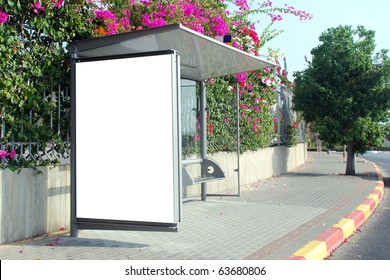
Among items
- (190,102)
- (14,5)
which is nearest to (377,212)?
(190,102)

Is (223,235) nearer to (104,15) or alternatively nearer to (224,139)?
(104,15)

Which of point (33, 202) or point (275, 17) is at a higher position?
point (275, 17)

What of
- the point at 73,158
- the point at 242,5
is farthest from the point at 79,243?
the point at 242,5

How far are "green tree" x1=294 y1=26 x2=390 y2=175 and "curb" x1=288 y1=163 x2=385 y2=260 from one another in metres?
5.59

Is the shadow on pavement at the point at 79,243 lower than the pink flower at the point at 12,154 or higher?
lower

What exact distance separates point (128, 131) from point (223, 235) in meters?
1.89

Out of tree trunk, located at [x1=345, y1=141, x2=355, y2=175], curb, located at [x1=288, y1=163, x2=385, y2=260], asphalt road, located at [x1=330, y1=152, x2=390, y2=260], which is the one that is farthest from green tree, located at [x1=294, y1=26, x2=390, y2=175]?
asphalt road, located at [x1=330, y1=152, x2=390, y2=260]

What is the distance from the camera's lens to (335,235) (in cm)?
648

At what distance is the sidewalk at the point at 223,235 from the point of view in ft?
17.6

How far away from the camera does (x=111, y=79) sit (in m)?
5.84

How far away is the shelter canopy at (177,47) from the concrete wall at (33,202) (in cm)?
162

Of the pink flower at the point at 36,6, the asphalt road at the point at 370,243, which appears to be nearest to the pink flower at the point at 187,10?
the pink flower at the point at 36,6

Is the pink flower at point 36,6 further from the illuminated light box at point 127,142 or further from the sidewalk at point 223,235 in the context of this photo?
the sidewalk at point 223,235

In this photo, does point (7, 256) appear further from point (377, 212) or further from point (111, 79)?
point (377, 212)
